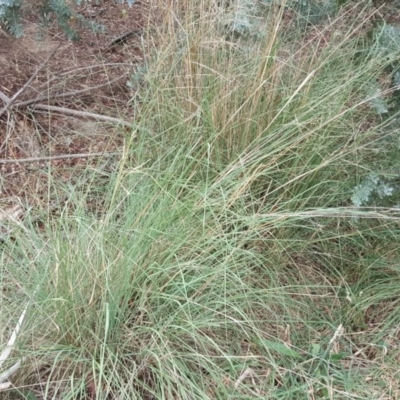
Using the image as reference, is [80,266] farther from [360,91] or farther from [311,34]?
[311,34]

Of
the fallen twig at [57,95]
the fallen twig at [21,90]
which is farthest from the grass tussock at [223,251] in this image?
the fallen twig at [21,90]

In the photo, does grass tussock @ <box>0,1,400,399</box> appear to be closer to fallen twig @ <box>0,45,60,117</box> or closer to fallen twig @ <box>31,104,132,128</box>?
fallen twig @ <box>31,104,132,128</box>

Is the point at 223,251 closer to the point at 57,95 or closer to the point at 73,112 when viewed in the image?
the point at 73,112

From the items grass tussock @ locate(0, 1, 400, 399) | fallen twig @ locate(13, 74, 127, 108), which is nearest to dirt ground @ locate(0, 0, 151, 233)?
fallen twig @ locate(13, 74, 127, 108)

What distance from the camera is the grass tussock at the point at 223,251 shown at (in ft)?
5.46

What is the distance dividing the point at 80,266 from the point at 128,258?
5.5 inches

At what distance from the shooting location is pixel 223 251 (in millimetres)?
1808

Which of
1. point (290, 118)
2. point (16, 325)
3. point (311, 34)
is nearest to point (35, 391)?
point (16, 325)

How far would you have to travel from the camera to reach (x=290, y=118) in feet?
7.15

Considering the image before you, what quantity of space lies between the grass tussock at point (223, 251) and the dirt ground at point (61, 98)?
0.27 metres

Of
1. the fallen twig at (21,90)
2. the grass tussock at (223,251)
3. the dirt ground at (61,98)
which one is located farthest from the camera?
the fallen twig at (21,90)

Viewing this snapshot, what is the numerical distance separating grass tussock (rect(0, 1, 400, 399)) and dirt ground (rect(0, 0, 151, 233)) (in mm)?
271

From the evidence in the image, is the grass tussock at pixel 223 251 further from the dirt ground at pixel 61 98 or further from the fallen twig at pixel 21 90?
the fallen twig at pixel 21 90

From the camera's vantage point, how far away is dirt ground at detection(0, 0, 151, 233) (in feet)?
8.01
